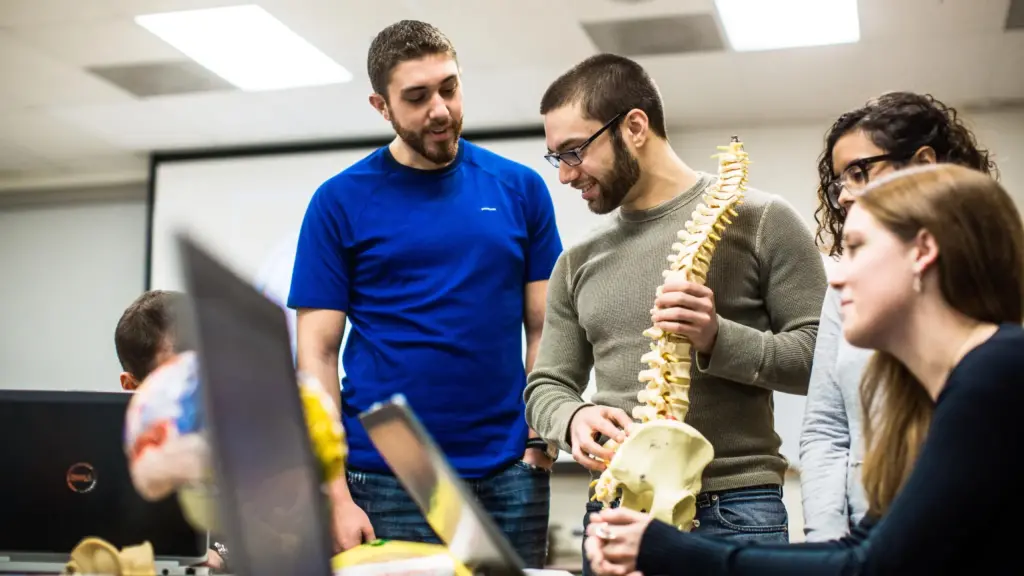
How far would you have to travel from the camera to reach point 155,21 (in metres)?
5.01

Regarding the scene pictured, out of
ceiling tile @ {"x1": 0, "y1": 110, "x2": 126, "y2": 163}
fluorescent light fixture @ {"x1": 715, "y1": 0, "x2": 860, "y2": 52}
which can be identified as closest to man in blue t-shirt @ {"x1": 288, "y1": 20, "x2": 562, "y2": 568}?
fluorescent light fixture @ {"x1": 715, "y1": 0, "x2": 860, "y2": 52}

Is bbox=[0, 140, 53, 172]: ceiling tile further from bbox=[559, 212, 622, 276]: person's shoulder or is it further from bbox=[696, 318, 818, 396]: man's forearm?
bbox=[696, 318, 818, 396]: man's forearm

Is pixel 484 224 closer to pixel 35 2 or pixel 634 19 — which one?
pixel 634 19

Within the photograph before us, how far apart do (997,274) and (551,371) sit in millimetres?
944

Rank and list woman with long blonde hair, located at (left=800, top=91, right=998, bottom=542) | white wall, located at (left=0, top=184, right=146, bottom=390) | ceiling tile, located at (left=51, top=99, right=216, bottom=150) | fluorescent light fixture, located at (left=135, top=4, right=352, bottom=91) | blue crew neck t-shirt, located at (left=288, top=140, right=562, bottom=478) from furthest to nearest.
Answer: white wall, located at (left=0, top=184, right=146, bottom=390) < ceiling tile, located at (left=51, top=99, right=216, bottom=150) < fluorescent light fixture, located at (left=135, top=4, right=352, bottom=91) < blue crew neck t-shirt, located at (left=288, top=140, right=562, bottom=478) < woman with long blonde hair, located at (left=800, top=91, right=998, bottom=542)

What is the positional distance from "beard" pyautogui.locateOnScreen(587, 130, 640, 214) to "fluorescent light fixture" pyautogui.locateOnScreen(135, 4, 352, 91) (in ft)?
11.1

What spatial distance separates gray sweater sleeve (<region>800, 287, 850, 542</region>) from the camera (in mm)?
1565

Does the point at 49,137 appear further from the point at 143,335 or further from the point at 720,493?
the point at 720,493

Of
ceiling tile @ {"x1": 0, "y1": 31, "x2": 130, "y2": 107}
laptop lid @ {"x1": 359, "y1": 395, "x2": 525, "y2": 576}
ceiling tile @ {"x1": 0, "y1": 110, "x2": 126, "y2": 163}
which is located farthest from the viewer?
ceiling tile @ {"x1": 0, "y1": 110, "x2": 126, "y2": 163}

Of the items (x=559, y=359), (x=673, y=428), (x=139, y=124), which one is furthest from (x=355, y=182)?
(x=139, y=124)

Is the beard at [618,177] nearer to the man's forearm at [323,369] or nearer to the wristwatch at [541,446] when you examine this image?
the wristwatch at [541,446]

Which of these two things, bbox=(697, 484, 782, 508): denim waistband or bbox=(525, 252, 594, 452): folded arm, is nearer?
bbox=(697, 484, 782, 508): denim waistband

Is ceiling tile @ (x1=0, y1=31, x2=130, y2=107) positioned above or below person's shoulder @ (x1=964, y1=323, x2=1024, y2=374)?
above

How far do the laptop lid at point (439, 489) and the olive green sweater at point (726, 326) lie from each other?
78 cm
